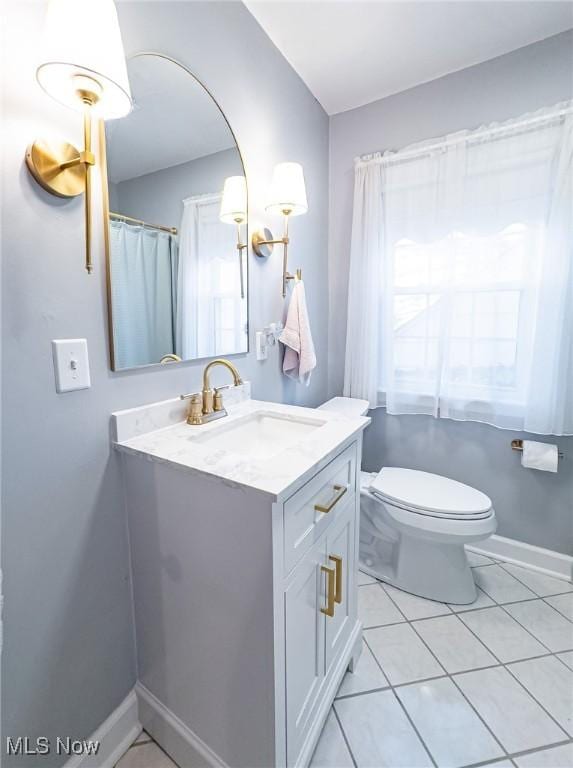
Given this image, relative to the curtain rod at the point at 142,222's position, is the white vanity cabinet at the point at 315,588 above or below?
below

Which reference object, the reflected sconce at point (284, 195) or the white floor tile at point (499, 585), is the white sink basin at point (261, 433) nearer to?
the reflected sconce at point (284, 195)

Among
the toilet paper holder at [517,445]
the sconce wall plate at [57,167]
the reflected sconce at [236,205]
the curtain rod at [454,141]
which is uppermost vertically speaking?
the curtain rod at [454,141]

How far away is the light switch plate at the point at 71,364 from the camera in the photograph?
809 mm

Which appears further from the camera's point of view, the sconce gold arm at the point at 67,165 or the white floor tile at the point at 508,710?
the white floor tile at the point at 508,710

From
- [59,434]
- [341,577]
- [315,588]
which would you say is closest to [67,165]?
[59,434]

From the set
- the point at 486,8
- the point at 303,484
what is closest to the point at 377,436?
the point at 303,484

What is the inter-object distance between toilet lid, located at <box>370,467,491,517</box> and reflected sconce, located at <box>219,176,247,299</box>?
1.08 m

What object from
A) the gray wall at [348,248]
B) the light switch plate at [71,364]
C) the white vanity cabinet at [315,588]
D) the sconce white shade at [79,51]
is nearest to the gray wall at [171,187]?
the sconce white shade at [79,51]

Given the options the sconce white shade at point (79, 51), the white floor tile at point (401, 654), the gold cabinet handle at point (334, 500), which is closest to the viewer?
the sconce white shade at point (79, 51)

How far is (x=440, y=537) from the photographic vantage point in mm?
1461

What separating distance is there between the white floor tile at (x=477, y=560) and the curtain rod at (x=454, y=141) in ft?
6.90

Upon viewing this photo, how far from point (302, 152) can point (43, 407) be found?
1687 mm

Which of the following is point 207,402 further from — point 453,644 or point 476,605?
point 476,605

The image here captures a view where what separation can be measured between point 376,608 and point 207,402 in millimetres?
1208
